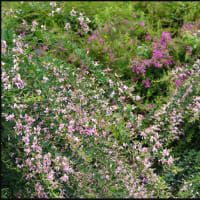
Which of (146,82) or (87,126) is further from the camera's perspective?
(146,82)

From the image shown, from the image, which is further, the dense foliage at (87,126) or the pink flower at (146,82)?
the pink flower at (146,82)

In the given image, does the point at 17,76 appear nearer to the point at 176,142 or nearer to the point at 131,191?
the point at 131,191

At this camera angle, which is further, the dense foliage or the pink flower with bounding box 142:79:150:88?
the pink flower with bounding box 142:79:150:88

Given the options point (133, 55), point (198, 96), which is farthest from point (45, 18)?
point (198, 96)

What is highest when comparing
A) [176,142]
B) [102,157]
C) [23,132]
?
[23,132]

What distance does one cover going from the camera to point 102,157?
222cm

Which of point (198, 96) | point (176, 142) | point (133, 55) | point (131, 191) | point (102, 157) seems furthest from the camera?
point (133, 55)

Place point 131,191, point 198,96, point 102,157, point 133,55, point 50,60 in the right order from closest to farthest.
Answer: point 131,191 < point 102,157 < point 50,60 < point 198,96 < point 133,55

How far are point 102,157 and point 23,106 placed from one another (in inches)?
25.2

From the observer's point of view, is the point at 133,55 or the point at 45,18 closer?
the point at 133,55

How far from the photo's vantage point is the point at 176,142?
10.2 feet

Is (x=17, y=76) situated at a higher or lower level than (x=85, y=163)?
higher

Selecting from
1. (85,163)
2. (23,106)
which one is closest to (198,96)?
(85,163)

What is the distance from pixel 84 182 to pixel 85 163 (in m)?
0.13
